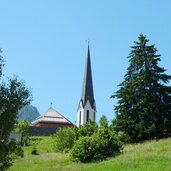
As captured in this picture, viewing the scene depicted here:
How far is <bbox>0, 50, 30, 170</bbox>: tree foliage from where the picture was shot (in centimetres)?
1527

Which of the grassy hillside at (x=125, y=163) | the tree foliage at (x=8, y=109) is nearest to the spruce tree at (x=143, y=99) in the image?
the grassy hillside at (x=125, y=163)

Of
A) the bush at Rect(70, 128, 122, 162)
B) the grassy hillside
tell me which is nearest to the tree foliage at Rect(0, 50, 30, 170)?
the grassy hillside

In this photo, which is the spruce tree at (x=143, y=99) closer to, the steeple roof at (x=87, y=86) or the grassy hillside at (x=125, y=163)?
the grassy hillside at (x=125, y=163)

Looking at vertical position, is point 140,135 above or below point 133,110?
below

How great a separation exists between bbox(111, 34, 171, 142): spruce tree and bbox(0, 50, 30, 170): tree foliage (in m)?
22.0

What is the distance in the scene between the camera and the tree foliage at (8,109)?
15.3 metres

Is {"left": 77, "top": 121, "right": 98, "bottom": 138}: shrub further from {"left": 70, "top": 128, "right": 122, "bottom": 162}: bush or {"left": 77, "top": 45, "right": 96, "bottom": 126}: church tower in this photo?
{"left": 77, "top": 45, "right": 96, "bottom": 126}: church tower

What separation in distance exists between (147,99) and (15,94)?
23692 mm

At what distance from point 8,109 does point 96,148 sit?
14168 millimetres

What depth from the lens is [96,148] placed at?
28672 millimetres

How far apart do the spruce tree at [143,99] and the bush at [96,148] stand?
7189mm

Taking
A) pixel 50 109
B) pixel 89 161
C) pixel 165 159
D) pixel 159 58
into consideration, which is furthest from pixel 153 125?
pixel 50 109

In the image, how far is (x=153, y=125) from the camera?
1422 inches

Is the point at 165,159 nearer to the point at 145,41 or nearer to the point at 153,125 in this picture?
the point at 153,125
